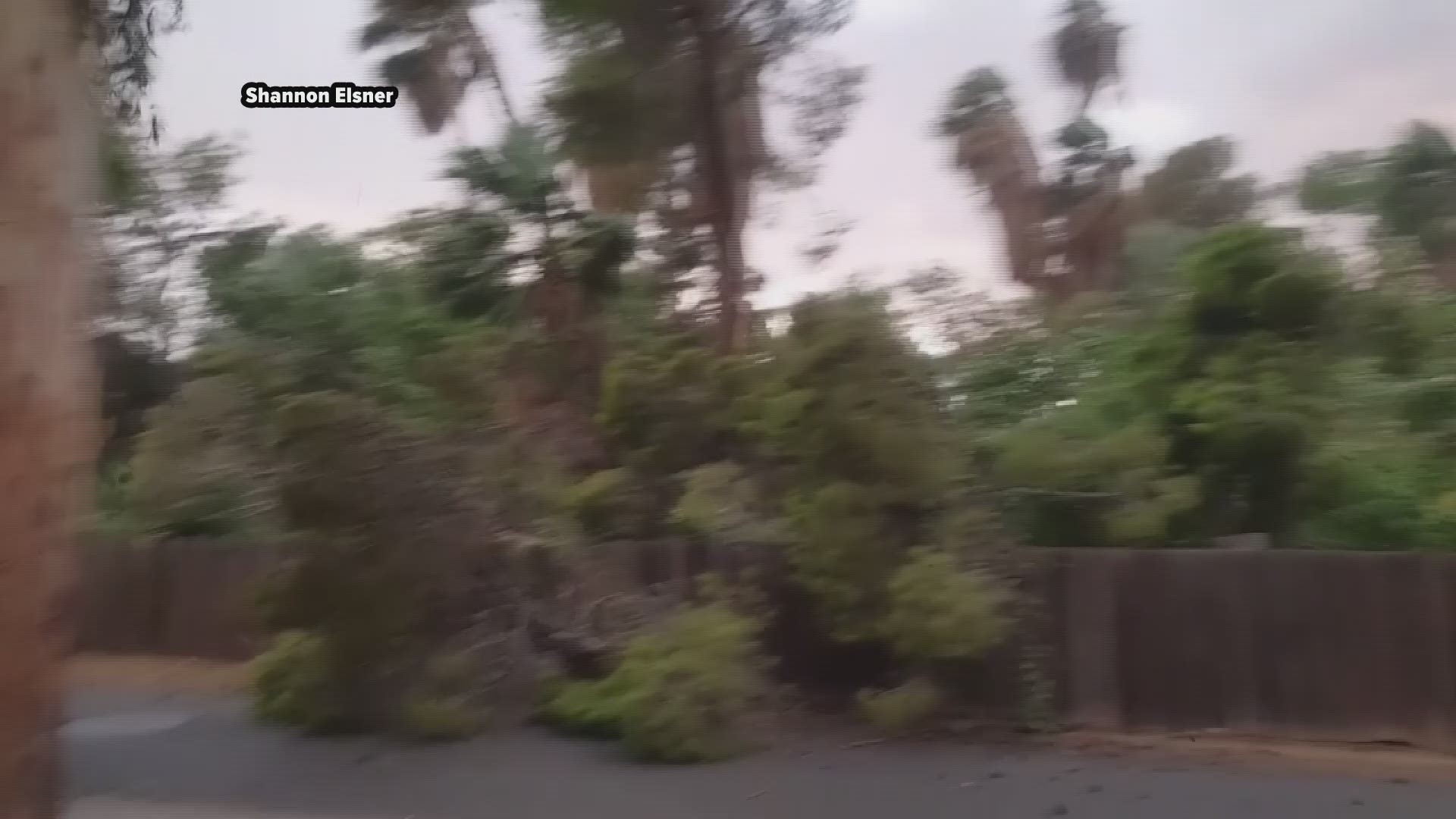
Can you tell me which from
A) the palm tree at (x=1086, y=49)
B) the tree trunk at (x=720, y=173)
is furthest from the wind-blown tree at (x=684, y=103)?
the palm tree at (x=1086, y=49)

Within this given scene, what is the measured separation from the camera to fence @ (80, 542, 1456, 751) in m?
9.18

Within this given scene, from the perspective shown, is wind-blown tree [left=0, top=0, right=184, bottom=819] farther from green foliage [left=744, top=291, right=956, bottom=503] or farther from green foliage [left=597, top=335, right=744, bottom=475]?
green foliage [left=597, top=335, right=744, bottom=475]

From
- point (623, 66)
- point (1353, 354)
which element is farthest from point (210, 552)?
point (1353, 354)

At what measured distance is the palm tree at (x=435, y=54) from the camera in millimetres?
14352

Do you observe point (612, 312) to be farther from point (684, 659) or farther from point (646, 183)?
point (684, 659)

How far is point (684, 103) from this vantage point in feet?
45.7

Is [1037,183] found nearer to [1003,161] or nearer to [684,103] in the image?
[1003,161]

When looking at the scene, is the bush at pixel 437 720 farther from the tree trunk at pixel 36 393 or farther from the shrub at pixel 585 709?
the tree trunk at pixel 36 393

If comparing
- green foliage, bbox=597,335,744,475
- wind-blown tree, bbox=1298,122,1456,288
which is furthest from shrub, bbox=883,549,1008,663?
wind-blown tree, bbox=1298,122,1456,288

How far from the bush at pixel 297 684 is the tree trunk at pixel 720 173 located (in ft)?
17.9

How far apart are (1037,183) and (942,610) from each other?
1580 cm

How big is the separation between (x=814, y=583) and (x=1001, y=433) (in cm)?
259

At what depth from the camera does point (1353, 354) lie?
1101cm

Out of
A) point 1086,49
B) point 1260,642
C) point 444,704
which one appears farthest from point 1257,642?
point 1086,49
